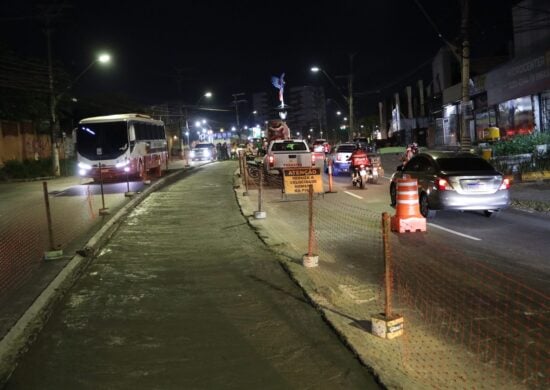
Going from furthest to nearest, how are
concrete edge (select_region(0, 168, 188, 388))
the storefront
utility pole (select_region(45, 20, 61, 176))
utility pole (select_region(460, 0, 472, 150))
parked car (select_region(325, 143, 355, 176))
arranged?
utility pole (select_region(45, 20, 61, 176))
parked car (select_region(325, 143, 355, 176))
the storefront
utility pole (select_region(460, 0, 472, 150))
concrete edge (select_region(0, 168, 188, 388))

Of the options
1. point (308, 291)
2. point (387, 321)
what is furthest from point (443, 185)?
point (387, 321)

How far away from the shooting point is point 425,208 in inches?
529

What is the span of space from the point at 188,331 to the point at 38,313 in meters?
1.91

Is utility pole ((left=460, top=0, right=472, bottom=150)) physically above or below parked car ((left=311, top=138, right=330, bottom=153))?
above

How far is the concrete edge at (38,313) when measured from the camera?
5535mm

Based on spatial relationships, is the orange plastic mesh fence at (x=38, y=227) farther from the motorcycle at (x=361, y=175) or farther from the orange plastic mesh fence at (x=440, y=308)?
the motorcycle at (x=361, y=175)

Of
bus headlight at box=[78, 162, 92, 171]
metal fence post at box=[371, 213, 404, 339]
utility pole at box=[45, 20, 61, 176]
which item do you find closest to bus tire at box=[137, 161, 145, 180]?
bus headlight at box=[78, 162, 92, 171]

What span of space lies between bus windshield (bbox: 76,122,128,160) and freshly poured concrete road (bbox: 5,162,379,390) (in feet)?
52.5

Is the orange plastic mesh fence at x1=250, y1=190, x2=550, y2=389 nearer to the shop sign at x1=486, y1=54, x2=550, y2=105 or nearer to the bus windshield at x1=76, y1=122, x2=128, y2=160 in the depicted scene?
the bus windshield at x1=76, y1=122, x2=128, y2=160

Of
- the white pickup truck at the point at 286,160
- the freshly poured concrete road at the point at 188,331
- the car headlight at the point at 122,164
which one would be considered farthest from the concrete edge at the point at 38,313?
the car headlight at the point at 122,164

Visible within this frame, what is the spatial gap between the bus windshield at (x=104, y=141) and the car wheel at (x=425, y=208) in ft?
52.3

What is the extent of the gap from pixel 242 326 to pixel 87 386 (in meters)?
1.87

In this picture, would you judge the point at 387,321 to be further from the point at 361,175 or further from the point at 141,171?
the point at 141,171

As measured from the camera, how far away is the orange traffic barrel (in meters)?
11.8
